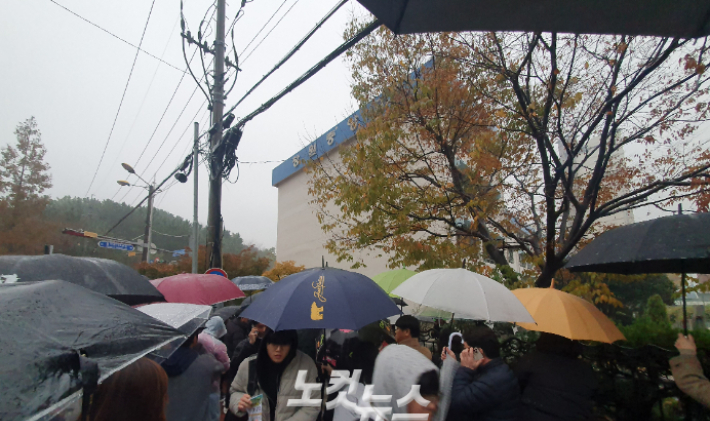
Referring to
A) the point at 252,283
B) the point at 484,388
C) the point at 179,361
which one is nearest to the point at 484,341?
the point at 484,388

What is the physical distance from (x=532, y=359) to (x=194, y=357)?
9.29ft

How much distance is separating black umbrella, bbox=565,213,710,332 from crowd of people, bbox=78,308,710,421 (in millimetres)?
810

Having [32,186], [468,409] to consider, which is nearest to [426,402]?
[468,409]

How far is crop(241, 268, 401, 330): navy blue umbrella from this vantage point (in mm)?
3102

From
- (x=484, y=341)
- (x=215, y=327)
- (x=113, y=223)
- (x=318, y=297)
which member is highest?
(x=113, y=223)

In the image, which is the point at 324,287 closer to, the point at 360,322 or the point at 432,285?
the point at 360,322

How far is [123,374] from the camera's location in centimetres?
198

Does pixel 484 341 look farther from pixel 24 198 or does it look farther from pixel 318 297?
pixel 24 198

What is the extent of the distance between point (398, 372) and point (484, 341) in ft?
2.94

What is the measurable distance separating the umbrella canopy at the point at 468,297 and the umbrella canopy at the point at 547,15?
238cm

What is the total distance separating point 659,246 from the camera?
9.99 feet

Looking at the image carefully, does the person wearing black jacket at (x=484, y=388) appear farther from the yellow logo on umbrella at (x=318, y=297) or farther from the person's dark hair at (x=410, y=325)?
the yellow logo on umbrella at (x=318, y=297)

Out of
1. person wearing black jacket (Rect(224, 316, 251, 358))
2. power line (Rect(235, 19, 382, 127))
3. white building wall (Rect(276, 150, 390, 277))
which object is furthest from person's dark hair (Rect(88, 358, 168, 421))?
white building wall (Rect(276, 150, 390, 277))

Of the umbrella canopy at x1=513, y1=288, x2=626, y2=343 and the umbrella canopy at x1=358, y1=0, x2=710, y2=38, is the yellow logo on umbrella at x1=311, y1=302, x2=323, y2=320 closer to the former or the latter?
the umbrella canopy at x1=513, y1=288, x2=626, y2=343
